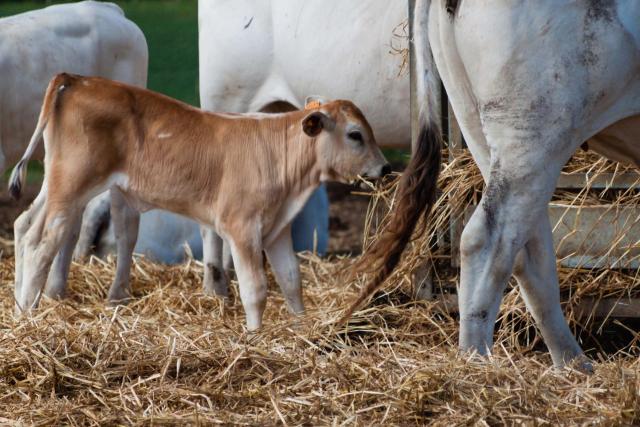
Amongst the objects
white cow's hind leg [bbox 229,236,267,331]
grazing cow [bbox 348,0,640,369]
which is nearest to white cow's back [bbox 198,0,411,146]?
white cow's hind leg [bbox 229,236,267,331]

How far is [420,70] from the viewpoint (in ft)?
15.1

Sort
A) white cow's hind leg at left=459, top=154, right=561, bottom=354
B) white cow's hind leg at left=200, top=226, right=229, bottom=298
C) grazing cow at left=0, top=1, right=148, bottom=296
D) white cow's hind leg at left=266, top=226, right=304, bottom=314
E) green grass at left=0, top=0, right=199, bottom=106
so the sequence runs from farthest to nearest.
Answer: green grass at left=0, top=0, right=199, bottom=106 < grazing cow at left=0, top=1, right=148, bottom=296 < white cow's hind leg at left=200, top=226, right=229, bottom=298 < white cow's hind leg at left=266, top=226, right=304, bottom=314 < white cow's hind leg at left=459, top=154, right=561, bottom=354

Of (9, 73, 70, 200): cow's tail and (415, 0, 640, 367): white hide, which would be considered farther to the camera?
(9, 73, 70, 200): cow's tail

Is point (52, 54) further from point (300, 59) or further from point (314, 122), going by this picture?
point (314, 122)

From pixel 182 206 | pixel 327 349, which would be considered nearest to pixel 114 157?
pixel 182 206

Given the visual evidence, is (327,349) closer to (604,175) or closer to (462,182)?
(462,182)

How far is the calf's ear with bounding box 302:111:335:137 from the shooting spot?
573cm

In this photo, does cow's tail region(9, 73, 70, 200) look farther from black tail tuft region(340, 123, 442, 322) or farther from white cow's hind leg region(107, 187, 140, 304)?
black tail tuft region(340, 123, 442, 322)

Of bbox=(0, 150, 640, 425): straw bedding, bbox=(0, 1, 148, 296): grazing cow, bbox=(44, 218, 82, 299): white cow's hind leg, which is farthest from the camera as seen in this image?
bbox=(0, 1, 148, 296): grazing cow

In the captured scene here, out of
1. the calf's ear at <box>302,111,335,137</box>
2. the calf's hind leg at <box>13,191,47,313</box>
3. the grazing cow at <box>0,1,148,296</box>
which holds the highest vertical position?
the calf's ear at <box>302,111,335,137</box>

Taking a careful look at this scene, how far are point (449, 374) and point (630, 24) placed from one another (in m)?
1.32

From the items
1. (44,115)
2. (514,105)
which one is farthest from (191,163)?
(514,105)

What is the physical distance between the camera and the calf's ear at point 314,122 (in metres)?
5.73

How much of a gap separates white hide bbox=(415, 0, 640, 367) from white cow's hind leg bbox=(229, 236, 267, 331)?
1436mm
